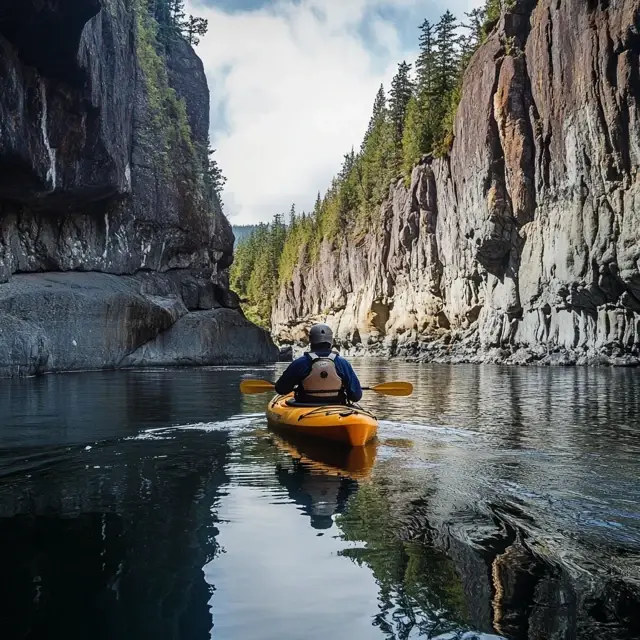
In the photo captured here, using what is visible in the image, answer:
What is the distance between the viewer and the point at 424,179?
47844mm

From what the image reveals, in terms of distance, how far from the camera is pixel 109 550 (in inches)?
148

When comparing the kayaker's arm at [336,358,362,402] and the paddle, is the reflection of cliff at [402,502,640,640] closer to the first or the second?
the kayaker's arm at [336,358,362,402]

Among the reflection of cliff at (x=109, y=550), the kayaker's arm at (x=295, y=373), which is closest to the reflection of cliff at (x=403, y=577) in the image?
the reflection of cliff at (x=109, y=550)

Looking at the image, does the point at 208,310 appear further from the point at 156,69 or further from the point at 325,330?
the point at 325,330

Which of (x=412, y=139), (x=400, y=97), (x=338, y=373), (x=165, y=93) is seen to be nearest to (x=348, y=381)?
(x=338, y=373)

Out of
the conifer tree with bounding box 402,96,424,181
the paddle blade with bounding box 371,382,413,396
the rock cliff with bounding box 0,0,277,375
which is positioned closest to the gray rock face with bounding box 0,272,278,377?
the rock cliff with bounding box 0,0,277,375

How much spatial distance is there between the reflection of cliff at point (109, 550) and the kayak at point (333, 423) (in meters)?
1.39

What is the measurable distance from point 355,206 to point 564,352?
42399 mm

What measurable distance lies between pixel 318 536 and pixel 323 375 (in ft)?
13.4

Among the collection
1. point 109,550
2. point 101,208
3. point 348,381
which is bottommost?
point 109,550

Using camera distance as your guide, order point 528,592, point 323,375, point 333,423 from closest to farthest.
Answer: point 528,592 < point 333,423 < point 323,375

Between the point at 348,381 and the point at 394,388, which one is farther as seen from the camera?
the point at 394,388

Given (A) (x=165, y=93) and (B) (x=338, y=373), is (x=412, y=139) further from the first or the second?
(B) (x=338, y=373)

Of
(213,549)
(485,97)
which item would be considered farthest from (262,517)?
(485,97)
